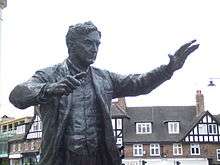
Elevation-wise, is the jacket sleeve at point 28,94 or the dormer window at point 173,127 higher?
the dormer window at point 173,127

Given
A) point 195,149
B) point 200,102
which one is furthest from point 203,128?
point 200,102

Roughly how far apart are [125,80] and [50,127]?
0.78 metres

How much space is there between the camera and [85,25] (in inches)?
158

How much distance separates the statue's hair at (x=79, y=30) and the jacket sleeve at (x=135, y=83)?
1.55 ft

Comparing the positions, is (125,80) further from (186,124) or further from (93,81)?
(186,124)

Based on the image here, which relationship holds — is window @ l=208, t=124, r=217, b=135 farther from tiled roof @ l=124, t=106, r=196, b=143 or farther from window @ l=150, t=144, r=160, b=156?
window @ l=150, t=144, r=160, b=156

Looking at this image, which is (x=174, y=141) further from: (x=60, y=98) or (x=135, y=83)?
(x=60, y=98)

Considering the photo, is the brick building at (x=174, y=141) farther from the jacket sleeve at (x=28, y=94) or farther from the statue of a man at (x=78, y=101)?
the jacket sleeve at (x=28, y=94)

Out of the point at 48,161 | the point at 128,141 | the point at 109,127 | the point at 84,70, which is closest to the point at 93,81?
the point at 84,70

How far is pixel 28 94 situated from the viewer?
3.73 metres

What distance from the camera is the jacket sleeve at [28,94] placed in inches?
146

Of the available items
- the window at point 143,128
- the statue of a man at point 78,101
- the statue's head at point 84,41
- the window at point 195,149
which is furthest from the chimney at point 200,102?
the statue's head at point 84,41

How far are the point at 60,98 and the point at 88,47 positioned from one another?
16.8 inches

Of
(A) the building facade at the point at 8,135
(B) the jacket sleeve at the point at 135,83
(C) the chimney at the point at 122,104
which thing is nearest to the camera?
(B) the jacket sleeve at the point at 135,83
